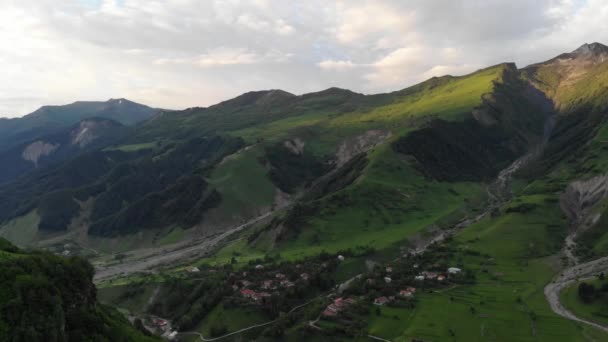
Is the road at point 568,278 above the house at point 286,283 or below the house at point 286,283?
below

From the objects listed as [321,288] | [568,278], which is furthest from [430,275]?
[568,278]

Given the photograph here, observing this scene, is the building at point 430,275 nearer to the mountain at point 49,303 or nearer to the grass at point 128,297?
the mountain at point 49,303

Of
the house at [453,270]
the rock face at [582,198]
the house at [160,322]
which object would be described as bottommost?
the house at [160,322]

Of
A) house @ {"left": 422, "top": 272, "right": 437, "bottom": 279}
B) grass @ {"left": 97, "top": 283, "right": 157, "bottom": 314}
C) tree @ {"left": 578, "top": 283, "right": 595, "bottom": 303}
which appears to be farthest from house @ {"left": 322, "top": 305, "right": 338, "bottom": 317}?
grass @ {"left": 97, "top": 283, "right": 157, "bottom": 314}

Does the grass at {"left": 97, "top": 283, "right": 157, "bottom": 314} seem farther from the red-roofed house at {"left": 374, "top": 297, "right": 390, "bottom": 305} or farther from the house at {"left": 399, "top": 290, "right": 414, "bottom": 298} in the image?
the house at {"left": 399, "top": 290, "right": 414, "bottom": 298}

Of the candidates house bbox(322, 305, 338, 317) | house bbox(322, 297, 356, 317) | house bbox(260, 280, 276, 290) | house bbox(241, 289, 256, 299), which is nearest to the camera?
house bbox(322, 305, 338, 317)

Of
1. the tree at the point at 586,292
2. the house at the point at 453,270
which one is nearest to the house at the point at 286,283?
the house at the point at 453,270
